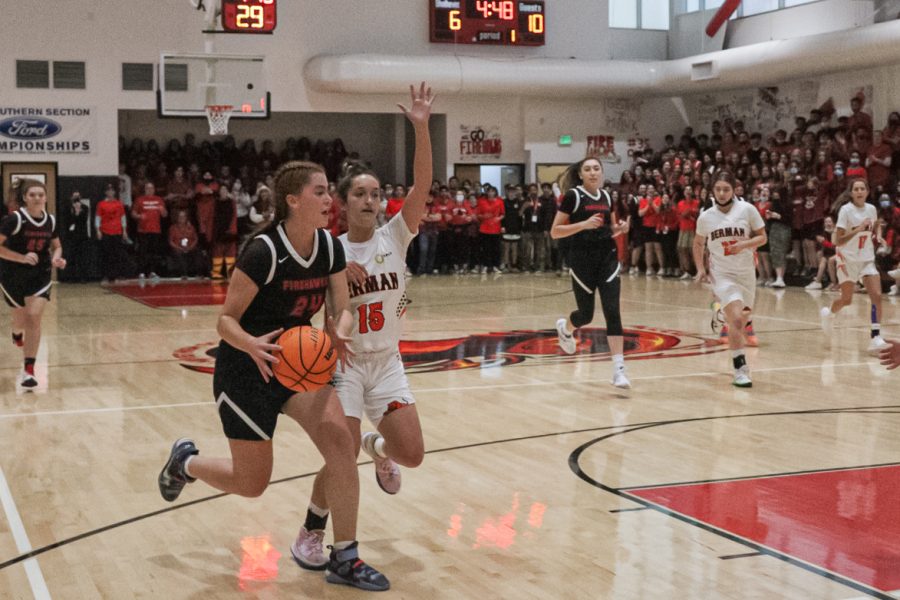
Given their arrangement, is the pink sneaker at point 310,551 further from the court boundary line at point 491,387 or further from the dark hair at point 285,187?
the court boundary line at point 491,387

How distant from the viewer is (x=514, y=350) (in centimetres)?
1262

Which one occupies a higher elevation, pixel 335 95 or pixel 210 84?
pixel 335 95

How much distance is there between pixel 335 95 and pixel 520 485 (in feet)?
65.3

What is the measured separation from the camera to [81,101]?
933 inches

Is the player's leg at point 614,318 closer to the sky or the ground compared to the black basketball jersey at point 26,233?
closer to the ground

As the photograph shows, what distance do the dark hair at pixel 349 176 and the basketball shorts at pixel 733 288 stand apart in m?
5.76

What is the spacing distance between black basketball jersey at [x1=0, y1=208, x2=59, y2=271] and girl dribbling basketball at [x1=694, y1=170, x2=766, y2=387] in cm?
571

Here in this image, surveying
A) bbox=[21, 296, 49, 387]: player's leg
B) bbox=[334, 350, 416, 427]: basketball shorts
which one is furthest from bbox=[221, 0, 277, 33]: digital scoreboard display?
bbox=[334, 350, 416, 427]: basketball shorts

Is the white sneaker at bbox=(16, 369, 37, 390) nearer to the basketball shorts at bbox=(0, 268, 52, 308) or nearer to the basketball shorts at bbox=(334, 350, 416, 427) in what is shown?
the basketball shorts at bbox=(0, 268, 52, 308)

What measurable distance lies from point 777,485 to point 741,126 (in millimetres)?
19277

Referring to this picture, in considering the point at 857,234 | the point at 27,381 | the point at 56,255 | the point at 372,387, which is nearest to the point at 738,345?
the point at 857,234

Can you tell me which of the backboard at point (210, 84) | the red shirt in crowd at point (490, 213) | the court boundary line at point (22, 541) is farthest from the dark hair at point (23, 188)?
the red shirt in crowd at point (490, 213)

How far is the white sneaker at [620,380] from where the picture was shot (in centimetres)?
991

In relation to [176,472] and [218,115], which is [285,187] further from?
[218,115]
